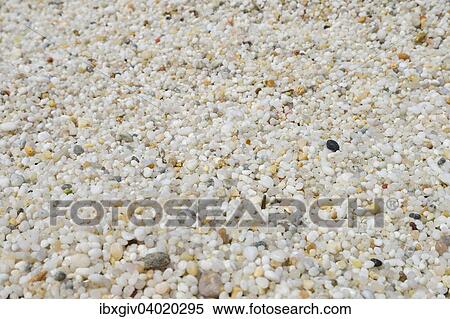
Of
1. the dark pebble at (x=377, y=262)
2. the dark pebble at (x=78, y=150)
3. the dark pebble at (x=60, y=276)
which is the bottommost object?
the dark pebble at (x=377, y=262)

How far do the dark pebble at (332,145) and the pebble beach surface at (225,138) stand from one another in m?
0.03

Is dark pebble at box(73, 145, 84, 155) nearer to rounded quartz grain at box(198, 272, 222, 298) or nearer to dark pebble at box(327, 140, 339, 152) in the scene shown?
rounded quartz grain at box(198, 272, 222, 298)

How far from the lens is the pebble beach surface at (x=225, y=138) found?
253 cm

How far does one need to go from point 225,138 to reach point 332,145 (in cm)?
61

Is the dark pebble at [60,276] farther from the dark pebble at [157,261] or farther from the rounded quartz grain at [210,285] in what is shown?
the rounded quartz grain at [210,285]

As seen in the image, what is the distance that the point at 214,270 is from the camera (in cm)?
251

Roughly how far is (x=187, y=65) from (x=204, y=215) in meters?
1.45

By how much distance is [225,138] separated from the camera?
3230mm

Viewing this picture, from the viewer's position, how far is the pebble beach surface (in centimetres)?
253

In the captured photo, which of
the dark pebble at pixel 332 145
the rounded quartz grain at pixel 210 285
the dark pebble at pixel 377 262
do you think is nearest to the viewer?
the rounded quartz grain at pixel 210 285

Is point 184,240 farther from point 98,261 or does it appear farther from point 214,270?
point 98,261

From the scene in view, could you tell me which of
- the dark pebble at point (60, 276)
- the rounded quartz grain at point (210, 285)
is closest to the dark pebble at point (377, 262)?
the rounded quartz grain at point (210, 285)

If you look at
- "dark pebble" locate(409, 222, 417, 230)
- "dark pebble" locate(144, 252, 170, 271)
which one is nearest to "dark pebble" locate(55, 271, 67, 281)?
"dark pebble" locate(144, 252, 170, 271)
